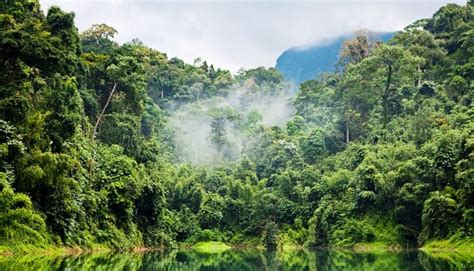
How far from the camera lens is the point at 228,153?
66125 millimetres

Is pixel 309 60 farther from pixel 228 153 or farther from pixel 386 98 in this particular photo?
pixel 386 98

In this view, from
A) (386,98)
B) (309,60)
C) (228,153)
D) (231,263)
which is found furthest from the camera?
(309,60)

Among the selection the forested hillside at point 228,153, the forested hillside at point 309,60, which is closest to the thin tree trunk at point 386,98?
the forested hillside at point 228,153

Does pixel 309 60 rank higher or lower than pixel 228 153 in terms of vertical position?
higher

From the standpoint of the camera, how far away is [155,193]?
4097 centimetres

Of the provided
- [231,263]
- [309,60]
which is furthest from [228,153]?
[309,60]

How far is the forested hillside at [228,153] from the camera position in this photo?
27812 millimetres

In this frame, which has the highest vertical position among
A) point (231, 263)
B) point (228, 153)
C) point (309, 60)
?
point (309, 60)

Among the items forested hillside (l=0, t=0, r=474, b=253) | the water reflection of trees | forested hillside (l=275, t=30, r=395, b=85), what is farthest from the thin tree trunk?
forested hillside (l=275, t=30, r=395, b=85)

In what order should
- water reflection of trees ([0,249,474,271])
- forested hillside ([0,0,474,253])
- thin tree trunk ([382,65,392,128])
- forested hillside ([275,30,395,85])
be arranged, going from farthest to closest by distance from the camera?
forested hillside ([275,30,395,85]) → thin tree trunk ([382,65,392,128]) → forested hillside ([0,0,474,253]) → water reflection of trees ([0,249,474,271])

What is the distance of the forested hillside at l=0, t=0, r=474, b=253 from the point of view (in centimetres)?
2781

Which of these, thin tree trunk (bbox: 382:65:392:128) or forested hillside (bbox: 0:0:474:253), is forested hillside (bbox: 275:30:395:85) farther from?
thin tree trunk (bbox: 382:65:392:128)

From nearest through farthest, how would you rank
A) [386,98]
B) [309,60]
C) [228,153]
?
[386,98], [228,153], [309,60]

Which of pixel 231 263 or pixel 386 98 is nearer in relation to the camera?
pixel 231 263
